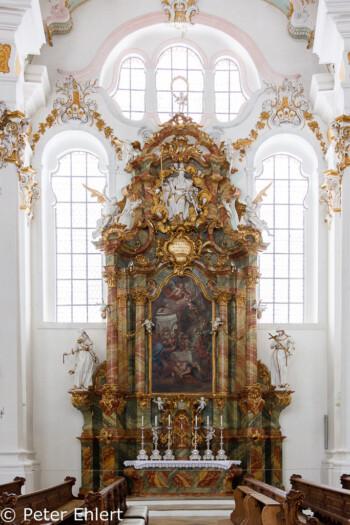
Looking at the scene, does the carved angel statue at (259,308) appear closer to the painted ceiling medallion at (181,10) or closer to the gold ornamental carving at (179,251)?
the gold ornamental carving at (179,251)

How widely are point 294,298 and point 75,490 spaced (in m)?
6.47

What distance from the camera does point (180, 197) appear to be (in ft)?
66.5

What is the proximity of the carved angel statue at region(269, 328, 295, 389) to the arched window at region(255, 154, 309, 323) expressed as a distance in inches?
52.1

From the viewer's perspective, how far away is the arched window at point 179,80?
864 inches

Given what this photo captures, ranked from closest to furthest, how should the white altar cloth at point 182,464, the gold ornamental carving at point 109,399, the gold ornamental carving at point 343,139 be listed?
the gold ornamental carving at point 343,139 → the white altar cloth at point 182,464 → the gold ornamental carving at point 109,399

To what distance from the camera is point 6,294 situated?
17078mm

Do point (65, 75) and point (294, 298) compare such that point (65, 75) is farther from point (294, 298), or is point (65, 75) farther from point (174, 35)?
point (294, 298)

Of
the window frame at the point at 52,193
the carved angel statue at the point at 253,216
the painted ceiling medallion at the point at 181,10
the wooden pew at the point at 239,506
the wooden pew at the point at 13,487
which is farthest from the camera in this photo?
the painted ceiling medallion at the point at 181,10

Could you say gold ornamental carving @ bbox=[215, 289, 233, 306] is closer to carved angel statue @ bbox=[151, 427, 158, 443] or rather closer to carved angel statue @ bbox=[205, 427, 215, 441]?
carved angel statue @ bbox=[205, 427, 215, 441]

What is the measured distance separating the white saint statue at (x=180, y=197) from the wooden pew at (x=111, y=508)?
22.0 ft

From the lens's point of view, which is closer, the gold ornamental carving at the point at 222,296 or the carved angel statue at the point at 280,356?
the carved angel statue at the point at 280,356

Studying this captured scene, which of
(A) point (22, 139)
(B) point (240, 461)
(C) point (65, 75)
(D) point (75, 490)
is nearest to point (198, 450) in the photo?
(B) point (240, 461)

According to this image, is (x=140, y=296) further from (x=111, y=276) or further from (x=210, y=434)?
(x=210, y=434)

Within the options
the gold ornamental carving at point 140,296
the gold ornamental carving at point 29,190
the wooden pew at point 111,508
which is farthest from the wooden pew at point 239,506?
the gold ornamental carving at point 29,190
